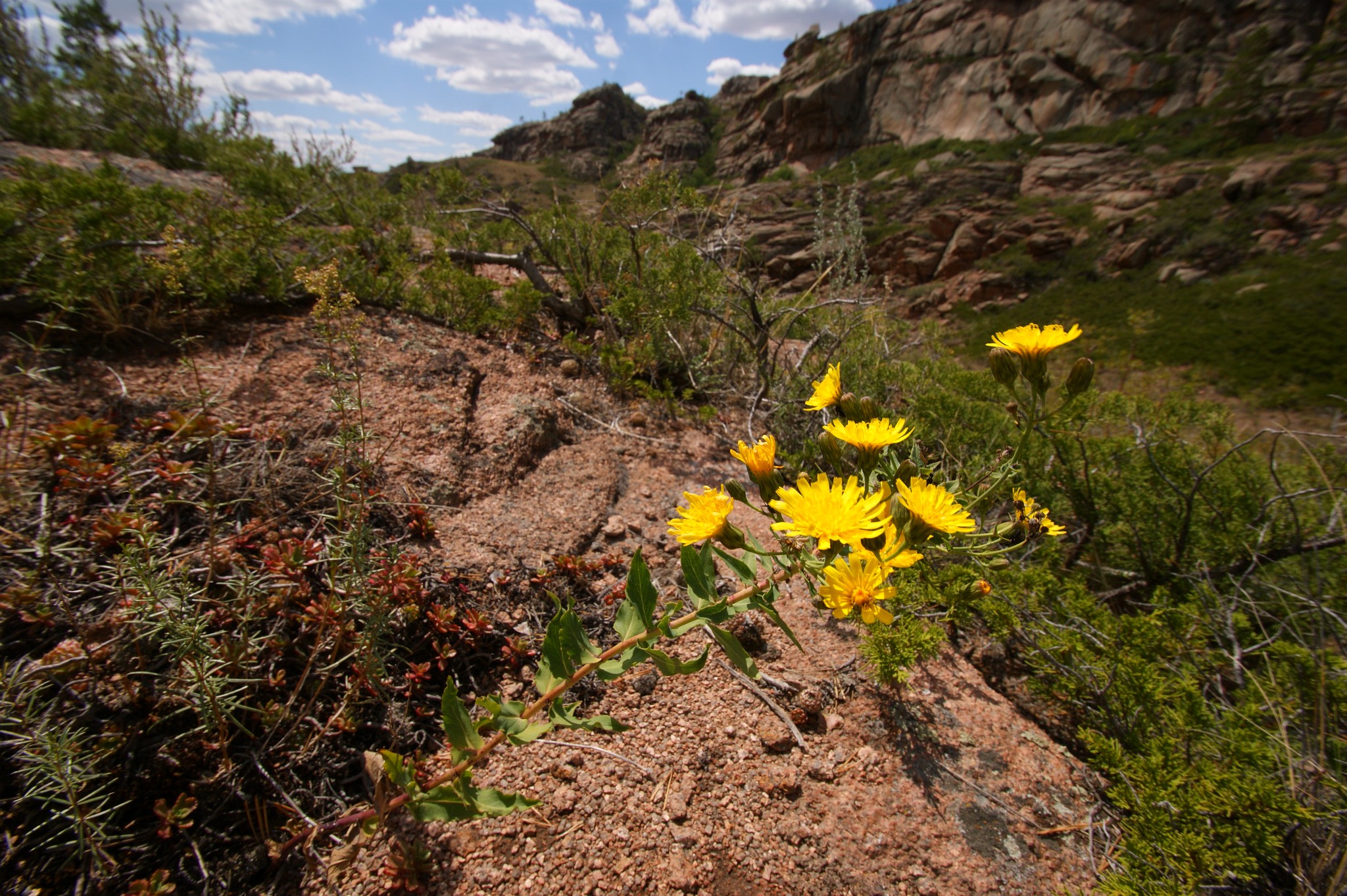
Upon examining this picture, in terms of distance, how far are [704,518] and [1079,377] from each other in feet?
3.42

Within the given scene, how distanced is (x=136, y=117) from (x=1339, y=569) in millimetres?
8807

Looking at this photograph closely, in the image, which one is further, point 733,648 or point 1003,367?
point 1003,367

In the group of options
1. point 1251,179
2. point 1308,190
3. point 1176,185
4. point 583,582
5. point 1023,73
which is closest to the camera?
point 583,582

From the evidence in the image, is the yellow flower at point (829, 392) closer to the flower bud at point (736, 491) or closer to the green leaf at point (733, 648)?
the flower bud at point (736, 491)

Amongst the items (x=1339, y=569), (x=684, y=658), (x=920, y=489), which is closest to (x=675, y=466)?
(x=684, y=658)

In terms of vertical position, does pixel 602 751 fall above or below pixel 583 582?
below

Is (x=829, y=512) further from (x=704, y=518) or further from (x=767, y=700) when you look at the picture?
(x=767, y=700)

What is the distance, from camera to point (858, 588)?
112 cm

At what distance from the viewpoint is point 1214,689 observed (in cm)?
179

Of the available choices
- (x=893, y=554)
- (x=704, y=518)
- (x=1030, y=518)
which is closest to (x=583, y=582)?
(x=704, y=518)

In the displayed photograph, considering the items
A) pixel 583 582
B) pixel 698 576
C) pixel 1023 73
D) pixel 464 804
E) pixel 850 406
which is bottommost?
pixel 583 582

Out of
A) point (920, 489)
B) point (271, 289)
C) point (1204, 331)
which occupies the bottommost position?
point (1204, 331)

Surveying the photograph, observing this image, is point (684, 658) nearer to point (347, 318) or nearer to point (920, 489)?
point (920, 489)

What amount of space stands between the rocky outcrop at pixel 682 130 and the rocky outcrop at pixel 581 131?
3525mm
